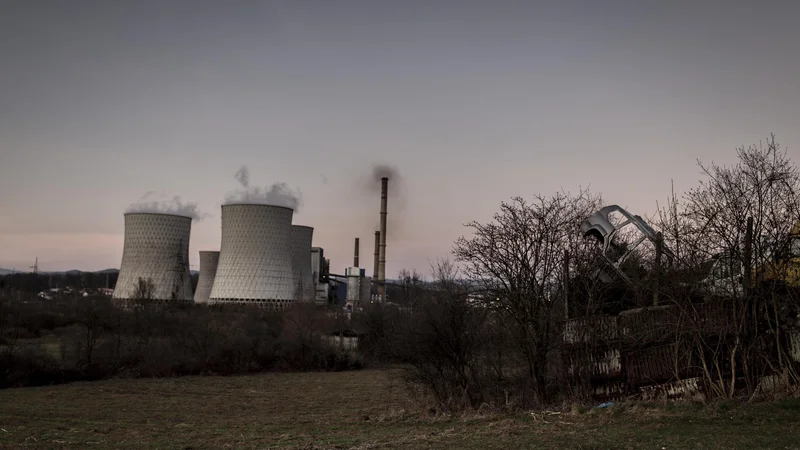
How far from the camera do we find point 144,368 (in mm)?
27547

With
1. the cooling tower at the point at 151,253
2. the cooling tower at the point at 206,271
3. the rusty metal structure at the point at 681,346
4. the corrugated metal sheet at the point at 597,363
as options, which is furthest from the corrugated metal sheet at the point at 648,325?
the cooling tower at the point at 206,271

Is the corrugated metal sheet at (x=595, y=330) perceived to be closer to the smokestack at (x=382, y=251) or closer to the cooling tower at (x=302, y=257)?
the cooling tower at (x=302, y=257)

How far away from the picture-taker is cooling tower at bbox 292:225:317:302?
57.6 m

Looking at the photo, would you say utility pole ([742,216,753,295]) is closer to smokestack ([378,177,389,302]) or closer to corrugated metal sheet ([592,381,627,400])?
corrugated metal sheet ([592,381,627,400])

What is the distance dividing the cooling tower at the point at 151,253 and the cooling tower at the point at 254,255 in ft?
17.3

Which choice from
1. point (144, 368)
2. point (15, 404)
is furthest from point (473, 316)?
point (144, 368)

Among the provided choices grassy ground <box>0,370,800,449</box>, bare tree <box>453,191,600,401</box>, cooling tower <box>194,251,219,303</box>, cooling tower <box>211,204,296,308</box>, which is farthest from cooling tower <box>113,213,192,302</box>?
bare tree <box>453,191,600,401</box>

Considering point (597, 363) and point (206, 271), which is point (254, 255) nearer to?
point (206, 271)

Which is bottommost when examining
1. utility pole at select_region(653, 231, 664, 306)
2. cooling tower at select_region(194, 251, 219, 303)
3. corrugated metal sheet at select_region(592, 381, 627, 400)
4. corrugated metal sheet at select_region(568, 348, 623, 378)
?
corrugated metal sheet at select_region(592, 381, 627, 400)

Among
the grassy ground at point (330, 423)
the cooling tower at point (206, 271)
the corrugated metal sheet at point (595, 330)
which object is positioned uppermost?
the cooling tower at point (206, 271)

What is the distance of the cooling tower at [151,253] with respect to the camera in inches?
1982

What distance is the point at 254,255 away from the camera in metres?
47.2

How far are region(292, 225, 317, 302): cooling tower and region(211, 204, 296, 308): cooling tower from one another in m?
7.44

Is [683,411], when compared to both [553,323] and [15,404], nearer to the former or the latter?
[553,323]
